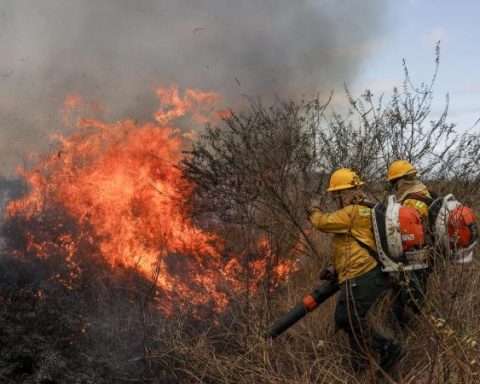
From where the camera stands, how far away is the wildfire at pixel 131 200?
20.9 feet

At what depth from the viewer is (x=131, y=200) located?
6984mm

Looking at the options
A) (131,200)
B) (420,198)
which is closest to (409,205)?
(420,198)

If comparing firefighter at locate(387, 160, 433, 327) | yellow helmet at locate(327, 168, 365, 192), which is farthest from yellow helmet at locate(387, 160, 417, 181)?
yellow helmet at locate(327, 168, 365, 192)

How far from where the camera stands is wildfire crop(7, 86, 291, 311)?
6363mm

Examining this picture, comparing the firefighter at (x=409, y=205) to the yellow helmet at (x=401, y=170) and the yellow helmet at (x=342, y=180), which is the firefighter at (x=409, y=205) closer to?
the yellow helmet at (x=401, y=170)

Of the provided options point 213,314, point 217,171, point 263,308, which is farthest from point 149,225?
point 263,308

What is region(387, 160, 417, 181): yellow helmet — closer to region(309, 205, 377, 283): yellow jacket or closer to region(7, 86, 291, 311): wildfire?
region(309, 205, 377, 283): yellow jacket

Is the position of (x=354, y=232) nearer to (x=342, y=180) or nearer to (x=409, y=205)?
(x=342, y=180)

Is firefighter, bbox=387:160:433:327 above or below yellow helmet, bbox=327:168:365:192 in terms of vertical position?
below

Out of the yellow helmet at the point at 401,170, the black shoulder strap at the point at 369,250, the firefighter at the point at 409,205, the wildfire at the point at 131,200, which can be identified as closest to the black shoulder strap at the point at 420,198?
the firefighter at the point at 409,205

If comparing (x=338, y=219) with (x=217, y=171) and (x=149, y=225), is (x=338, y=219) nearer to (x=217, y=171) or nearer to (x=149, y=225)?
(x=217, y=171)

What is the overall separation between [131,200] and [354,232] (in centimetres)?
431

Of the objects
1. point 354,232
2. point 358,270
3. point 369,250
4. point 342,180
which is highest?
point 342,180

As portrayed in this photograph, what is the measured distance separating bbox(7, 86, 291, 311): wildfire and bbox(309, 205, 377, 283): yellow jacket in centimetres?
209
